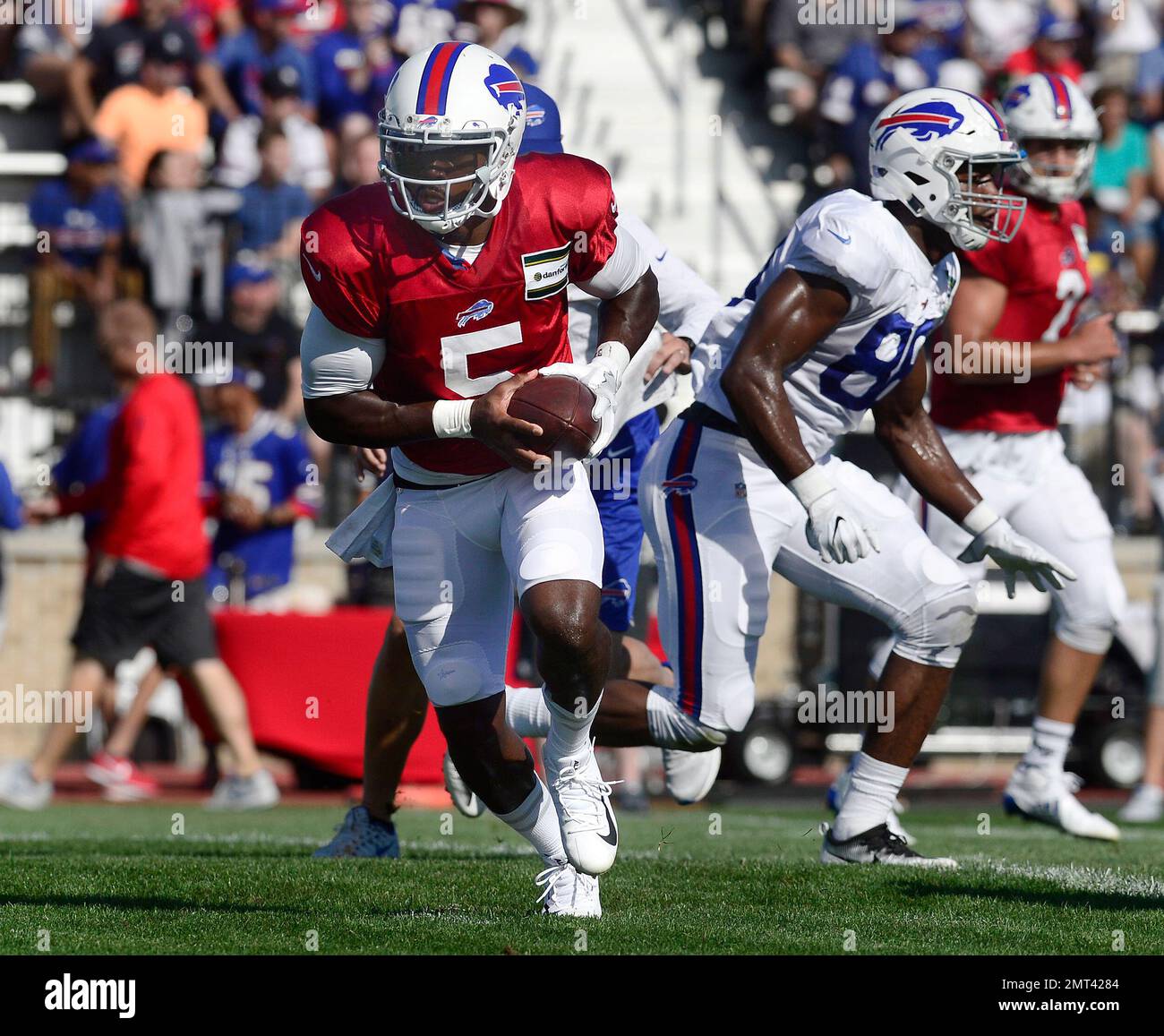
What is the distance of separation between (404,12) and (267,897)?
954 centimetres

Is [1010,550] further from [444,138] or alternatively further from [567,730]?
[444,138]

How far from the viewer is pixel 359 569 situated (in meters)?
10.2

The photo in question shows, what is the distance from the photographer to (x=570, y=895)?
4434 millimetres

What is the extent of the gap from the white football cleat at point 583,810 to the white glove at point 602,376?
28.6 inches

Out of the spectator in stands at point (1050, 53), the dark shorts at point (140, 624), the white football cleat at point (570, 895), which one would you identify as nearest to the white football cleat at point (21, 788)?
the dark shorts at point (140, 624)

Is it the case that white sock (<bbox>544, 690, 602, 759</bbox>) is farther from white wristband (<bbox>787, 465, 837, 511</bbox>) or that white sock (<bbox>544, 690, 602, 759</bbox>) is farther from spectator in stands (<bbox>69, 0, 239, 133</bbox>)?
spectator in stands (<bbox>69, 0, 239, 133</bbox>)

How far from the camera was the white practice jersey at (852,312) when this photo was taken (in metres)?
5.16

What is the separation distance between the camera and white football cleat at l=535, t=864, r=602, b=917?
4.41 m

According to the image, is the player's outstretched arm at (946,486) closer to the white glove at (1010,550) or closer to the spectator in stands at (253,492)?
the white glove at (1010,550)

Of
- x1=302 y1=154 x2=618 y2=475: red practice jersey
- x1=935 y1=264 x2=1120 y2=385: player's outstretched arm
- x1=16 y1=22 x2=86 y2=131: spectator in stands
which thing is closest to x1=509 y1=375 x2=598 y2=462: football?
x1=302 y1=154 x2=618 y2=475: red practice jersey

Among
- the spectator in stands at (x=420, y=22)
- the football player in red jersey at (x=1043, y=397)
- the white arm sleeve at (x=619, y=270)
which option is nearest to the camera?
the white arm sleeve at (x=619, y=270)

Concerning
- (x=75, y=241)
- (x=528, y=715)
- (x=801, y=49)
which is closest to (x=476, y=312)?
(x=528, y=715)
